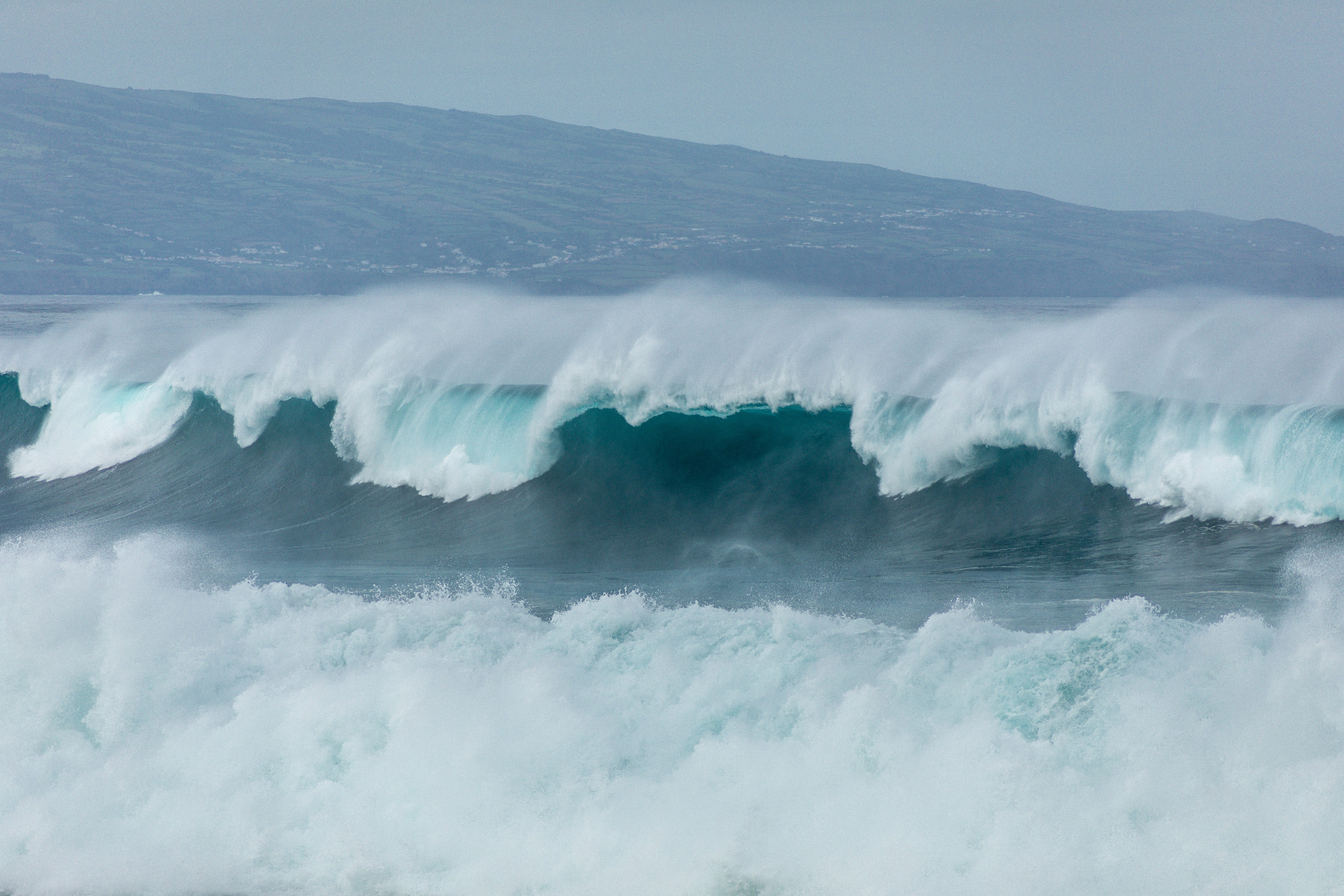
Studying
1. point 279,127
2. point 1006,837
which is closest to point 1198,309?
A: point 1006,837

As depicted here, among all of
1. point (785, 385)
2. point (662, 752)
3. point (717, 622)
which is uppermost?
point (785, 385)

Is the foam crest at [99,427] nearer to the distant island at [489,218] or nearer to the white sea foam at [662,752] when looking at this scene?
the white sea foam at [662,752]

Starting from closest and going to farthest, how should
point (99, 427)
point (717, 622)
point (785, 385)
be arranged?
point (717, 622), point (785, 385), point (99, 427)

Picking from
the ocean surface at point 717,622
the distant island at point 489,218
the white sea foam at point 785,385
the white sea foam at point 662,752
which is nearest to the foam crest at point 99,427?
the white sea foam at point 785,385

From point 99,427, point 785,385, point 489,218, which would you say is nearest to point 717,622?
point 785,385

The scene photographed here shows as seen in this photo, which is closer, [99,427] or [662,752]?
[662,752]

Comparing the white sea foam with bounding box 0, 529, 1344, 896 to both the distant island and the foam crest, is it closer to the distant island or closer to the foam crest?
the foam crest

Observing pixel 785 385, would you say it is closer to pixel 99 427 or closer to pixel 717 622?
pixel 717 622

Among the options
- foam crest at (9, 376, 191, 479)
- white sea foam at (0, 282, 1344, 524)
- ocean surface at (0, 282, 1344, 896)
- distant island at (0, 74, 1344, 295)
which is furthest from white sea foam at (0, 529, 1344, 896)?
distant island at (0, 74, 1344, 295)
